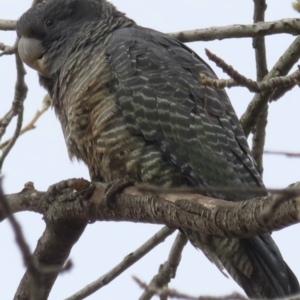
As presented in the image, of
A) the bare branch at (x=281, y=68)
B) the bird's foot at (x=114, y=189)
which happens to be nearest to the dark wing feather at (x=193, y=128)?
the bare branch at (x=281, y=68)

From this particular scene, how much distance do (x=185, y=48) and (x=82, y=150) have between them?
49.5 inches

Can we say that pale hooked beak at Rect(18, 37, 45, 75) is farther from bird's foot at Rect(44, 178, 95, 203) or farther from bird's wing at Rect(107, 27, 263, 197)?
bird's foot at Rect(44, 178, 95, 203)

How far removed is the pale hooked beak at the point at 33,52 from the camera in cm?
549

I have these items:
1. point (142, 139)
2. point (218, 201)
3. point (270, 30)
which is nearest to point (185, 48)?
point (270, 30)

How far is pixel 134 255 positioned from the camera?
5.15 m

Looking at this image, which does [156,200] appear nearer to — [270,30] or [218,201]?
[218,201]

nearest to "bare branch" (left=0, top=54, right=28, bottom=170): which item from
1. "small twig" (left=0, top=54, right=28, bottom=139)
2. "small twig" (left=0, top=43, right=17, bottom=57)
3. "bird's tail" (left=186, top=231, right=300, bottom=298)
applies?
"small twig" (left=0, top=54, right=28, bottom=139)

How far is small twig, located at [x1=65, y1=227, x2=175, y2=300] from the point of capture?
4914mm

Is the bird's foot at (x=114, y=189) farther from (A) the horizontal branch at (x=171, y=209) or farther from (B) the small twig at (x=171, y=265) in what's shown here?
(B) the small twig at (x=171, y=265)

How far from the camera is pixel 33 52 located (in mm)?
5602

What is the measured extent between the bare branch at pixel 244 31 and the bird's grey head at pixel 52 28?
101 centimetres

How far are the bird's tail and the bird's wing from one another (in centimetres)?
44

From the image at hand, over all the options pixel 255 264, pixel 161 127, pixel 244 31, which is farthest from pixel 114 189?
pixel 244 31

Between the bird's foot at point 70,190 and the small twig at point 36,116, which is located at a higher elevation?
the small twig at point 36,116
